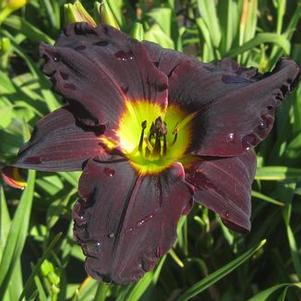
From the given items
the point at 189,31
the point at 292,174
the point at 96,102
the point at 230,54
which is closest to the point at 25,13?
the point at 189,31

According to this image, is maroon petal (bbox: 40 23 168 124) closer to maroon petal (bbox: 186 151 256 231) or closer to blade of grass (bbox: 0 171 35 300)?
maroon petal (bbox: 186 151 256 231)

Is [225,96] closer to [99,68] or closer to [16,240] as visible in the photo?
[99,68]

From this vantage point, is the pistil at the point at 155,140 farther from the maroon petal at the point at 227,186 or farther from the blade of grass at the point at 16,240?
the blade of grass at the point at 16,240

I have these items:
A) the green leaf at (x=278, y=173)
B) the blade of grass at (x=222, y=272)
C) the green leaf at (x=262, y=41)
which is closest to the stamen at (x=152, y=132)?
the blade of grass at (x=222, y=272)

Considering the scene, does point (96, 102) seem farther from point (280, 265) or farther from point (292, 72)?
point (280, 265)

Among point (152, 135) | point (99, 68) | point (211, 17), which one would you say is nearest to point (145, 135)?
point (152, 135)

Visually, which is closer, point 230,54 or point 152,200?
point 152,200

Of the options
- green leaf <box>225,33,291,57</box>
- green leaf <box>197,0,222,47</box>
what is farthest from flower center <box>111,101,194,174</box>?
green leaf <box>197,0,222,47</box>
